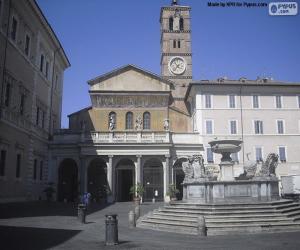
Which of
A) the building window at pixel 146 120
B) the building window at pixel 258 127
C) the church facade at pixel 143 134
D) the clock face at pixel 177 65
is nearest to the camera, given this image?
the church facade at pixel 143 134

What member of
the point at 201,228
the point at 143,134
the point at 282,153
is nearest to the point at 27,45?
the point at 143,134

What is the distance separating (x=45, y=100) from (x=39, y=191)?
8.16 m

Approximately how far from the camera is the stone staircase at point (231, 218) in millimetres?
13562

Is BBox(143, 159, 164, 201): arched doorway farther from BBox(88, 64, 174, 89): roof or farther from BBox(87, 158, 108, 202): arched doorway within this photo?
BBox(88, 64, 174, 89): roof

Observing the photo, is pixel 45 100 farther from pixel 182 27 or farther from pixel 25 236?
pixel 182 27

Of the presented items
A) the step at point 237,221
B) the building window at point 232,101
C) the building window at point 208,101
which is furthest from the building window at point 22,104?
the building window at point 232,101

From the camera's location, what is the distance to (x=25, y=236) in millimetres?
12586

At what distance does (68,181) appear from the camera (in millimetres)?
37875

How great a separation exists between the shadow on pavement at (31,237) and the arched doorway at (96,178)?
22158 millimetres

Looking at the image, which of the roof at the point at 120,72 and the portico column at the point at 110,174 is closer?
the portico column at the point at 110,174

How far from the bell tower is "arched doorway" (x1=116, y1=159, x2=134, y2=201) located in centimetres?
1911

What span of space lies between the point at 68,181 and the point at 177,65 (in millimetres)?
27259

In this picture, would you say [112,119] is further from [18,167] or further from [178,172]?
[18,167]

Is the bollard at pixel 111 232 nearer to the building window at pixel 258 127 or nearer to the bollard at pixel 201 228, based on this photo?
the bollard at pixel 201 228
